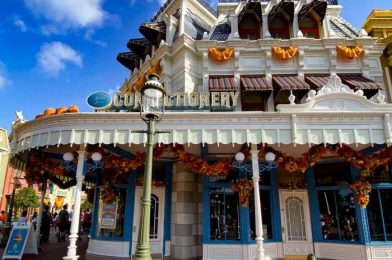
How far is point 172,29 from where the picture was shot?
13.0 metres

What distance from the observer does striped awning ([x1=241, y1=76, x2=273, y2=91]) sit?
10.5 meters

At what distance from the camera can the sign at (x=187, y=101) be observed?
9.18 meters

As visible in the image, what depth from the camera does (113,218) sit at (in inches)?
388

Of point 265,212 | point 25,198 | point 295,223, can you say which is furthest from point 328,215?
point 25,198

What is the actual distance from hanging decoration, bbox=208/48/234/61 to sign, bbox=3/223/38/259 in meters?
9.50

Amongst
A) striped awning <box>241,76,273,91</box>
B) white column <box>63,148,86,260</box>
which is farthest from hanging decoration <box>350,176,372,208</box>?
white column <box>63,148,86,260</box>

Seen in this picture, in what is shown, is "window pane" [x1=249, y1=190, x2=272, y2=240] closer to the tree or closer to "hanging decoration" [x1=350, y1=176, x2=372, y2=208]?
"hanging decoration" [x1=350, y1=176, x2=372, y2=208]

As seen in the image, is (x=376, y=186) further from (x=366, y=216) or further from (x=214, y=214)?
(x=214, y=214)

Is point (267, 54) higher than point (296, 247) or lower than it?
higher

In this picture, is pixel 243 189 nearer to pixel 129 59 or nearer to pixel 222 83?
pixel 222 83

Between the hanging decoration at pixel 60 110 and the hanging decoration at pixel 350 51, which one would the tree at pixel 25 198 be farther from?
the hanging decoration at pixel 350 51

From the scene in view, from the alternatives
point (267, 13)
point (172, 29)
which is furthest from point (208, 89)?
point (267, 13)

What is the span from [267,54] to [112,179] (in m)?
7.97

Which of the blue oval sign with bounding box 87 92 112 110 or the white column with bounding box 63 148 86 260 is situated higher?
the blue oval sign with bounding box 87 92 112 110
